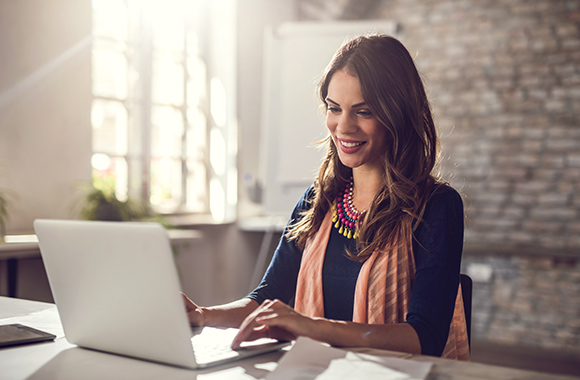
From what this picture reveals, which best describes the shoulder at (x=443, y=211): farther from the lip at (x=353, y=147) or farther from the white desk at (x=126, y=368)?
the white desk at (x=126, y=368)

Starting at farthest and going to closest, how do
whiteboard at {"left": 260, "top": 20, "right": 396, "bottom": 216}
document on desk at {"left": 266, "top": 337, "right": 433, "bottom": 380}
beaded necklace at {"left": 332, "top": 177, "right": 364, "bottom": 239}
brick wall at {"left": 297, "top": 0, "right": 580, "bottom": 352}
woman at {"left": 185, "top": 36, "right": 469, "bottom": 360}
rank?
brick wall at {"left": 297, "top": 0, "right": 580, "bottom": 352} < whiteboard at {"left": 260, "top": 20, "right": 396, "bottom": 216} < beaded necklace at {"left": 332, "top": 177, "right": 364, "bottom": 239} < woman at {"left": 185, "top": 36, "right": 469, "bottom": 360} < document on desk at {"left": 266, "top": 337, "right": 433, "bottom": 380}

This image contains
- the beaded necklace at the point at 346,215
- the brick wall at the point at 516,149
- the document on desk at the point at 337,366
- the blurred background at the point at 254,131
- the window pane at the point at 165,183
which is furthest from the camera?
the window pane at the point at 165,183

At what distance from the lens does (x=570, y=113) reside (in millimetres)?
3953

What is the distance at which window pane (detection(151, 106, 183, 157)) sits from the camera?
13.6 ft

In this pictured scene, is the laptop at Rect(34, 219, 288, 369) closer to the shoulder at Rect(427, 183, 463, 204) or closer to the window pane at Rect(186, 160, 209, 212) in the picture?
the shoulder at Rect(427, 183, 463, 204)

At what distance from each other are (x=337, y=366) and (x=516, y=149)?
3.61 meters

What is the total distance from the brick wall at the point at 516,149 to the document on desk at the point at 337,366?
3289 mm

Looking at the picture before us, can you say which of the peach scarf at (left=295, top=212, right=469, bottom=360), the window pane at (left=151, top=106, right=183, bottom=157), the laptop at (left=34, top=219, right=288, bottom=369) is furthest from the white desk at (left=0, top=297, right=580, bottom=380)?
the window pane at (left=151, top=106, right=183, bottom=157)

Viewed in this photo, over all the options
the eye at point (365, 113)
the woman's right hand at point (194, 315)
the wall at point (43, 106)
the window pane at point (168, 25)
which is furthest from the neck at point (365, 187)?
the window pane at point (168, 25)

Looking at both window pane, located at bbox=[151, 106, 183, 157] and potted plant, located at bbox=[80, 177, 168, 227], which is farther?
window pane, located at bbox=[151, 106, 183, 157]

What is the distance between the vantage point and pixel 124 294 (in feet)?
2.89

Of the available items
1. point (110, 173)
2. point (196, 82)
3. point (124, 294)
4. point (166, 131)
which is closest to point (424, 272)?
point (124, 294)

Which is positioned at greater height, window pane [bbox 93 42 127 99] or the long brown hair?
window pane [bbox 93 42 127 99]

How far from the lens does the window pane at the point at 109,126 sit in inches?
147
